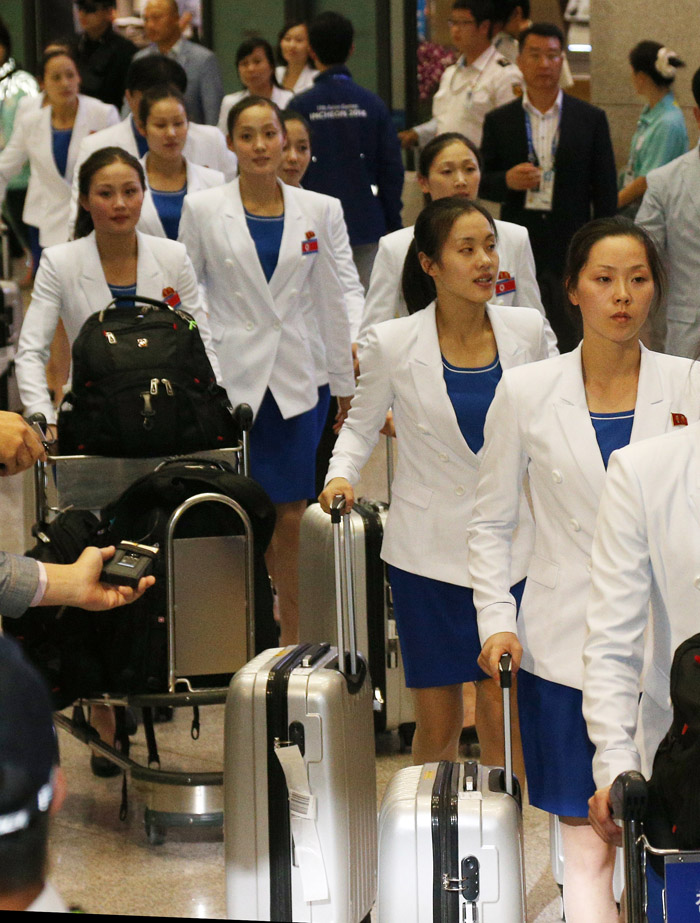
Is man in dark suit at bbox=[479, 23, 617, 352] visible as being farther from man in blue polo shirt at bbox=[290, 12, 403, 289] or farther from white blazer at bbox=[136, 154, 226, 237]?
white blazer at bbox=[136, 154, 226, 237]

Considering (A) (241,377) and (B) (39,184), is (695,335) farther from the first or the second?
(B) (39,184)

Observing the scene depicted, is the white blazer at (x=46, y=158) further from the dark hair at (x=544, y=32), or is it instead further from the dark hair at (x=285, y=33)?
the dark hair at (x=544, y=32)

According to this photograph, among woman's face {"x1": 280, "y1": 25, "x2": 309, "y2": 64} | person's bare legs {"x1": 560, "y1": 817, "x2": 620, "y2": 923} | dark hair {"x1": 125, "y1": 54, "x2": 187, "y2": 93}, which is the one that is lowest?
person's bare legs {"x1": 560, "y1": 817, "x2": 620, "y2": 923}

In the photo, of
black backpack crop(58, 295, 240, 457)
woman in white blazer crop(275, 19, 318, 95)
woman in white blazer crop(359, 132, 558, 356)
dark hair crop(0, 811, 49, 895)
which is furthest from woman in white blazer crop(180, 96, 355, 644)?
woman in white blazer crop(275, 19, 318, 95)

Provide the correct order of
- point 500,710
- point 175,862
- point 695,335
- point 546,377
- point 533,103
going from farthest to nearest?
point 533,103
point 695,335
point 175,862
point 500,710
point 546,377

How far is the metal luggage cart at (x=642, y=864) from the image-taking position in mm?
1933

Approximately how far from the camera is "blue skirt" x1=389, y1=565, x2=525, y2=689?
3393 mm

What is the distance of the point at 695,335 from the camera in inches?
225

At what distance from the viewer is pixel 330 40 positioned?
7.04 meters

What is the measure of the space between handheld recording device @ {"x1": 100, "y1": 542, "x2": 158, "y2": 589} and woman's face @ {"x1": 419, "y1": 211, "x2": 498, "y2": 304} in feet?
3.24

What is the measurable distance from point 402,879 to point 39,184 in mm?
6000

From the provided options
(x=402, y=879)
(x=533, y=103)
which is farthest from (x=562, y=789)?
(x=533, y=103)

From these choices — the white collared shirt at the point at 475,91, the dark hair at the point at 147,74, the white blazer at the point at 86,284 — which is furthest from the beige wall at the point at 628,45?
the white blazer at the point at 86,284

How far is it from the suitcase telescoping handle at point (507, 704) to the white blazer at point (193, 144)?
4.02 m
